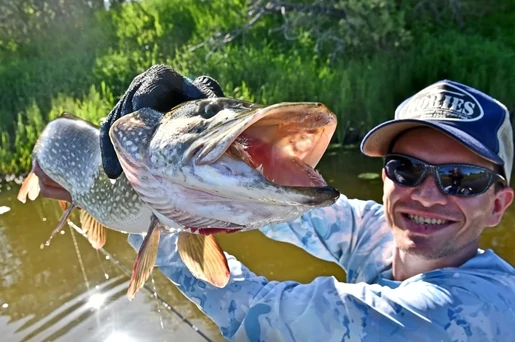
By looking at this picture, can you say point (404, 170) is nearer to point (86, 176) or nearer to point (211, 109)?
point (211, 109)

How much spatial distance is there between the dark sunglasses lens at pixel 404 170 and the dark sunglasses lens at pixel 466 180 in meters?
0.08

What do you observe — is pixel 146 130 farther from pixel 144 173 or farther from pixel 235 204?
pixel 235 204

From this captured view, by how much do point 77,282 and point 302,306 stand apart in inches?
104

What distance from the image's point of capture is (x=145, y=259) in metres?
1.34

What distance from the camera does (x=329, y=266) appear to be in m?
3.64

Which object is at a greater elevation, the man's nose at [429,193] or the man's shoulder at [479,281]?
the man's nose at [429,193]

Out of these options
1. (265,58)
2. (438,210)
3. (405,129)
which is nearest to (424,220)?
(438,210)

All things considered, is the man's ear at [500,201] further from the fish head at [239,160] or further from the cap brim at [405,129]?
the fish head at [239,160]

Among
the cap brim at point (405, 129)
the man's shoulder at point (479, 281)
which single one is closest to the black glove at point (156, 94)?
the cap brim at point (405, 129)

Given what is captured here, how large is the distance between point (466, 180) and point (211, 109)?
31.8 inches

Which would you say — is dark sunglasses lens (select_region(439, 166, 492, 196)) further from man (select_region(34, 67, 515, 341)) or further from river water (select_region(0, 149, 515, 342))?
river water (select_region(0, 149, 515, 342))

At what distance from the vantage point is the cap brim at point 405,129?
149 cm

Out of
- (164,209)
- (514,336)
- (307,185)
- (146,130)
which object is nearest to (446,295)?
(514,336)

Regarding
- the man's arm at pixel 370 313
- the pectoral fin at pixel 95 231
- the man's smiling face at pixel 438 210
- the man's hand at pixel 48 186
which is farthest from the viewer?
the man's hand at pixel 48 186
